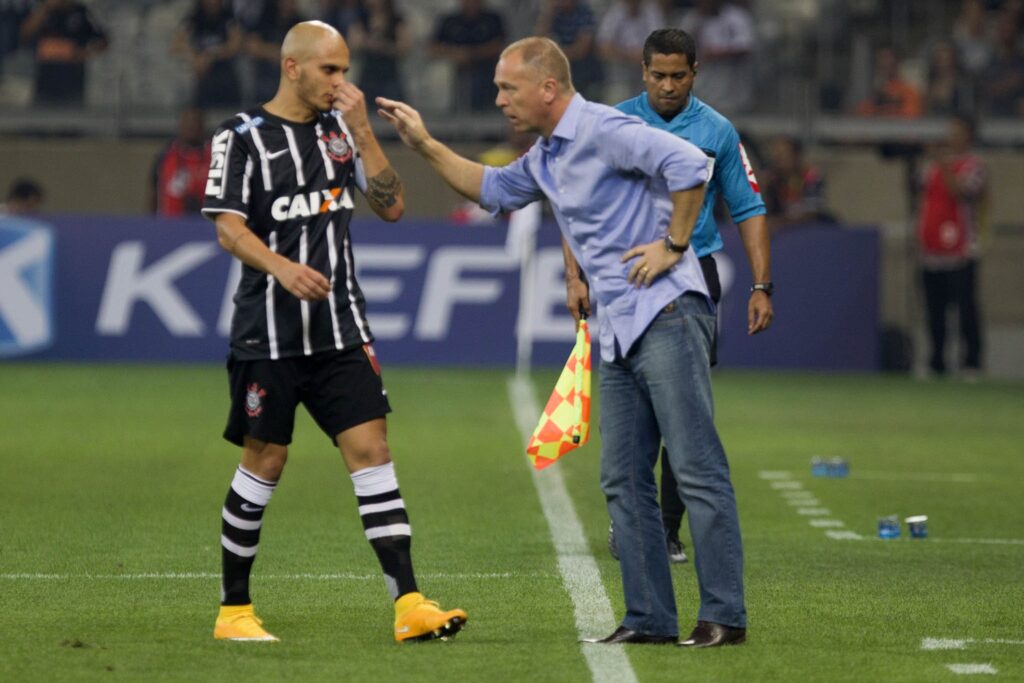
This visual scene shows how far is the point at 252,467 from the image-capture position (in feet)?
21.1

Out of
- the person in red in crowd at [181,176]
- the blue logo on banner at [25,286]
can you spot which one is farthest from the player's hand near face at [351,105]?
the person in red in crowd at [181,176]

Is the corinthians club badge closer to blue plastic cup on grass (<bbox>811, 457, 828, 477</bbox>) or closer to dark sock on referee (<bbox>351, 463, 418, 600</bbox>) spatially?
dark sock on referee (<bbox>351, 463, 418, 600</bbox>)

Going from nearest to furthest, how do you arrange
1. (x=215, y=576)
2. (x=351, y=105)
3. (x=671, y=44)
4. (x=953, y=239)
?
(x=351, y=105) < (x=671, y=44) < (x=215, y=576) < (x=953, y=239)

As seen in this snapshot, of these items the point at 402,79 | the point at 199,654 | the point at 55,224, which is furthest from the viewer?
the point at 402,79

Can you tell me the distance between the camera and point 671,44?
754 cm

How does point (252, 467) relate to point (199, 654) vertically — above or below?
above

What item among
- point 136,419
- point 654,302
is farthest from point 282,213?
point 136,419

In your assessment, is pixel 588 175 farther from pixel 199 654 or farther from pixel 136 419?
pixel 136 419

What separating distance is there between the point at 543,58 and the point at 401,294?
13.2 meters

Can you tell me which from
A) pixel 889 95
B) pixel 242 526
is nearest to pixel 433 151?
pixel 242 526

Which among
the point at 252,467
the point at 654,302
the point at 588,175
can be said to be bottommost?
the point at 252,467

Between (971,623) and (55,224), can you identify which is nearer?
(971,623)

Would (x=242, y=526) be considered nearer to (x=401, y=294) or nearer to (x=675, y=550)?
(x=675, y=550)

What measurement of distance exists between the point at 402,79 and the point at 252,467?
1770cm
